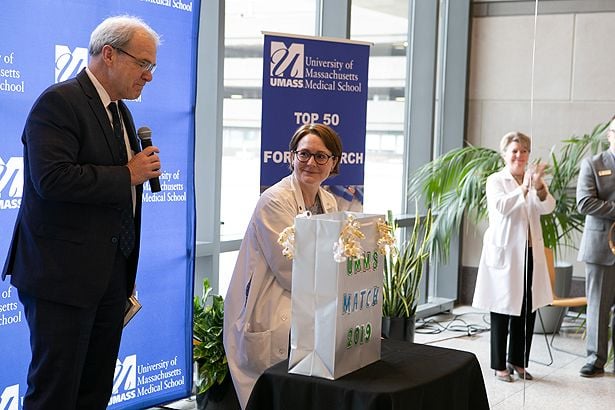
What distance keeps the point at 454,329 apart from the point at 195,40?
127 inches

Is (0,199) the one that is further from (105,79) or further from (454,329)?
(454,329)

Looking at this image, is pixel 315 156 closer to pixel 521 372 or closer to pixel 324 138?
pixel 324 138

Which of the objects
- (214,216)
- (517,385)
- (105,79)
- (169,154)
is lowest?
(517,385)

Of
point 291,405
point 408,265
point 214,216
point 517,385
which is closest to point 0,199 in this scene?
point 291,405

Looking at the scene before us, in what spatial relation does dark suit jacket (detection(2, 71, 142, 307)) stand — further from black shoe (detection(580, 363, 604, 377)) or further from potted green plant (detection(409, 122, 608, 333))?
black shoe (detection(580, 363, 604, 377))

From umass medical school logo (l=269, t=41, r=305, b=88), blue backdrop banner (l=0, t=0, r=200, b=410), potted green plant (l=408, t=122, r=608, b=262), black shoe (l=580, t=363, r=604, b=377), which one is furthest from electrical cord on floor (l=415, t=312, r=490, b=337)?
blue backdrop banner (l=0, t=0, r=200, b=410)

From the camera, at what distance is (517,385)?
5.31 metres

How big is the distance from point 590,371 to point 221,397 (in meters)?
2.01

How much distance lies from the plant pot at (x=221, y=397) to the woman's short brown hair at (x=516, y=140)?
2.02 m

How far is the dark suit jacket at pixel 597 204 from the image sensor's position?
14.9ft

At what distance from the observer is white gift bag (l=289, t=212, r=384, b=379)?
8.57 feet

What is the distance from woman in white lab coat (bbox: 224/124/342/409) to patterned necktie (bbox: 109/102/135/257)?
619mm

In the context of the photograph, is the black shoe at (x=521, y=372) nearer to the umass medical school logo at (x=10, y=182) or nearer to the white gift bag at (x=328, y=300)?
the white gift bag at (x=328, y=300)

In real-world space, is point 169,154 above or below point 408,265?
above
